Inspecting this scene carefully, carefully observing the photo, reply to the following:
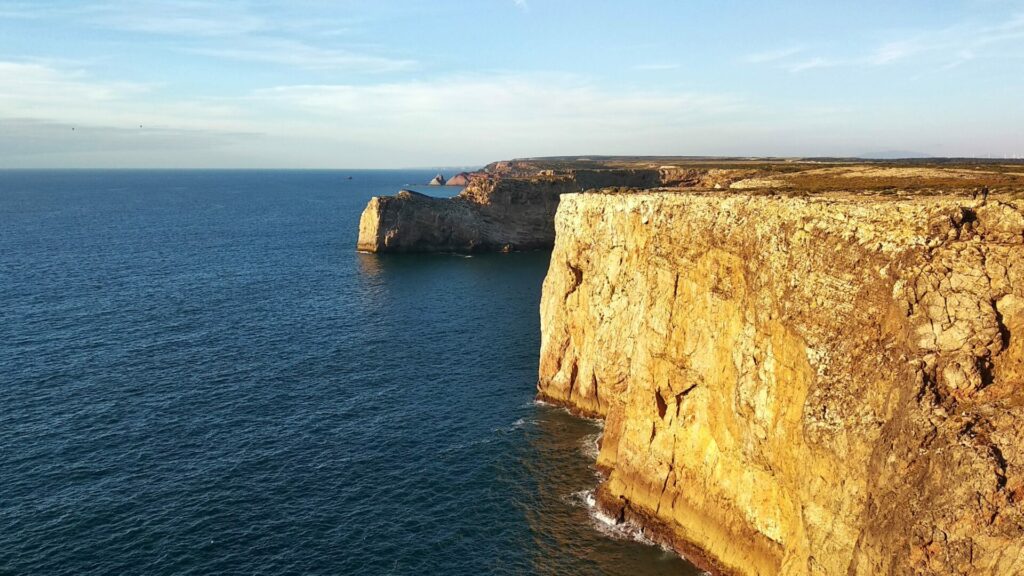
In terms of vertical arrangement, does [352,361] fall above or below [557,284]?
below

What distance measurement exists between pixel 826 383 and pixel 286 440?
42.2 m

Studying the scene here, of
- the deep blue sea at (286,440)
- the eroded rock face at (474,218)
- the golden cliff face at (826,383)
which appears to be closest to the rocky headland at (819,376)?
the golden cliff face at (826,383)

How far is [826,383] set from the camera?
28641mm

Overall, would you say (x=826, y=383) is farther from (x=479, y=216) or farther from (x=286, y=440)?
(x=479, y=216)

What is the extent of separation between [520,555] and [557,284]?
28699 mm

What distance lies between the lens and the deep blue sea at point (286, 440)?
39594 millimetres

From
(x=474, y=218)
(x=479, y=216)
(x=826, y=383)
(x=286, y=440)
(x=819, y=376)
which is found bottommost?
(x=286, y=440)

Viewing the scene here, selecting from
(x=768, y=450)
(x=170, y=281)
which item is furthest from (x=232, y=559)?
(x=170, y=281)

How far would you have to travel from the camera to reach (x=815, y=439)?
28.6m

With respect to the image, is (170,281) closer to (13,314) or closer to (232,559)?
(13,314)

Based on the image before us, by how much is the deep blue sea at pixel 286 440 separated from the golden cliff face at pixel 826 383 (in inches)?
246

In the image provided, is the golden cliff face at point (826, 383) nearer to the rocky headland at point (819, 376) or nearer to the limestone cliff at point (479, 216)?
the rocky headland at point (819, 376)

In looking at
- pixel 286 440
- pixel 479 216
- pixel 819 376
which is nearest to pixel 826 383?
pixel 819 376

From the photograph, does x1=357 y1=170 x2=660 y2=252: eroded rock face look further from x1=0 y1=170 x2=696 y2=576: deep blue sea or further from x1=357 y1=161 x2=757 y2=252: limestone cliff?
x1=0 y1=170 x2=696 y2=576: deep blue sea
